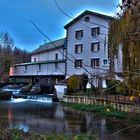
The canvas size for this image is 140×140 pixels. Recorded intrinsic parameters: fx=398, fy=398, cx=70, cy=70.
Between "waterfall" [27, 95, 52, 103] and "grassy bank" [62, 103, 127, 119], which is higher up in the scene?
"waterfall" [27, 95, 52, 103]

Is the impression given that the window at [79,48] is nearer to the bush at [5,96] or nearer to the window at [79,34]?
the window at [79,34]

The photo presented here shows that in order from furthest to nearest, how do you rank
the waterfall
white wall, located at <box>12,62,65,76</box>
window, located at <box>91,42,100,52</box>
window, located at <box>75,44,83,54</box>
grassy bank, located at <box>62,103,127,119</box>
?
1. white wall, located at <box>12,62,65,76</box>
2. window, located at <box>75,44,83,54</box>
3. window, located at <box>91,42,100,52</box>
4. the waterfall
5. grassy bank, located at <box>62,103,127,119</box>

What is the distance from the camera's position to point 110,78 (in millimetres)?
3805

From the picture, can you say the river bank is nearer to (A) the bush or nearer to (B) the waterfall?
(B) the waterfall

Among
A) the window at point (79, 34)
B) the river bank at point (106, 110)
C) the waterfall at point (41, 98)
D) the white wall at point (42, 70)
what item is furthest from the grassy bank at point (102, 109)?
the white wall at point (42, 70)

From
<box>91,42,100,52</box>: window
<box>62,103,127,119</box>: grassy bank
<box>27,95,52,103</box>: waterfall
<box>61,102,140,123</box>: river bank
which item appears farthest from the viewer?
<box>91,42,100,52</box>: window

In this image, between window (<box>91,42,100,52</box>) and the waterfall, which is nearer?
the waterfall

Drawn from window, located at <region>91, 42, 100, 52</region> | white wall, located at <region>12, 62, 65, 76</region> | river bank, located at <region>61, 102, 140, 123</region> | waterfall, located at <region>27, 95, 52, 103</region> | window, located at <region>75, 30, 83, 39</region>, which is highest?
window, located at <region>75, 30, 83, 39</region>

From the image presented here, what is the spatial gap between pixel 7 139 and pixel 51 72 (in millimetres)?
51411

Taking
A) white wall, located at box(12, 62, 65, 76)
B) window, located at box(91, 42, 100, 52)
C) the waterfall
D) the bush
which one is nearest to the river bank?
the waterfall

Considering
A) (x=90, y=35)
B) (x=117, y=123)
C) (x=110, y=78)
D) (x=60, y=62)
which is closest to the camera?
(x=110, y=78)

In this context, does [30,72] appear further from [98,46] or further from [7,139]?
[7,139]

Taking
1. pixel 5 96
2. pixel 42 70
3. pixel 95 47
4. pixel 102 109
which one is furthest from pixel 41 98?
pixel 42 70

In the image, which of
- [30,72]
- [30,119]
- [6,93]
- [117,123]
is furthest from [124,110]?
[30,72]
